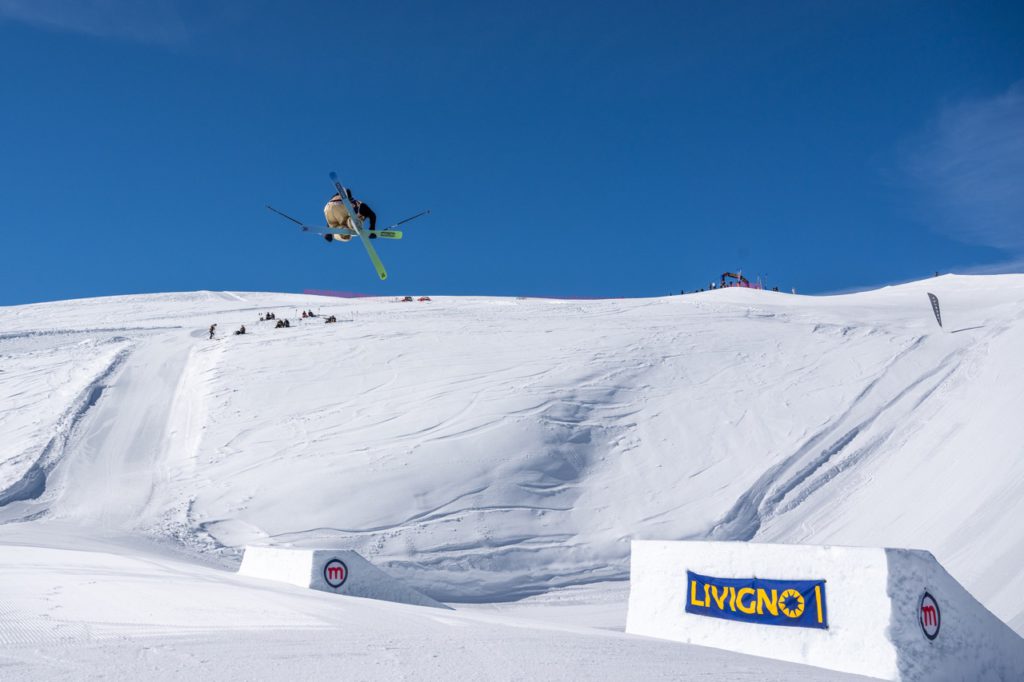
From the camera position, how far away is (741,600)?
23.5ft

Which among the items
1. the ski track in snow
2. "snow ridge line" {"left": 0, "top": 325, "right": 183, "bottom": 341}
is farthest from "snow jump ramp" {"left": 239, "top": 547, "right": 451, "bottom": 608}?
"snow ridge line" {"left": 0, "top": 325, "right": 183, "bottom": 341}

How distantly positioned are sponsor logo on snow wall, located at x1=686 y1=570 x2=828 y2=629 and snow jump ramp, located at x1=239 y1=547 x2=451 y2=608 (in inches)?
184

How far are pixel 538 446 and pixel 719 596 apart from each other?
9.09m

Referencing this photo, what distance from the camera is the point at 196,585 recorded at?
8008 mm

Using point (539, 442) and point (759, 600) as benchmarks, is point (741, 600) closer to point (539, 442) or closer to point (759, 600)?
point (759, 600)

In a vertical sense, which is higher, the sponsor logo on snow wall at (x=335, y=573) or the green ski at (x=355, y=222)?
the green ski at (x=355, y=222)

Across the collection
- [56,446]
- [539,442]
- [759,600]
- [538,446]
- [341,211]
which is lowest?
[759,600]

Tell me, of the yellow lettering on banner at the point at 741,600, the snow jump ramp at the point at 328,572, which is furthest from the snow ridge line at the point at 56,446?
the yellow lettering on banner at the point at 741,600

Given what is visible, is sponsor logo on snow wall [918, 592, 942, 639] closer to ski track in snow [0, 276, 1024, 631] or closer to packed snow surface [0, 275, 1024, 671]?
ski track in snow [0, 276, 1024, 631]

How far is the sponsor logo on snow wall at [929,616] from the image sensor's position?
617cm

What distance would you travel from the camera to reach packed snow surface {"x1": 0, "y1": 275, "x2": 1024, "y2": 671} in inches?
525

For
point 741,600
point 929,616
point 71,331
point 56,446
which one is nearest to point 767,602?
Answer: point 741,600

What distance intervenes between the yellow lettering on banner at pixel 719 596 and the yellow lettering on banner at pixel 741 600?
13 cm

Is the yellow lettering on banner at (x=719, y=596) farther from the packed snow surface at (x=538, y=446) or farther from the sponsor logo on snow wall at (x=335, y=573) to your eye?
the sponsor logo on snow wall at (x=335, y=573)
